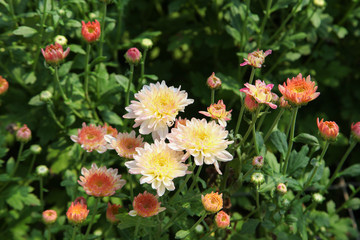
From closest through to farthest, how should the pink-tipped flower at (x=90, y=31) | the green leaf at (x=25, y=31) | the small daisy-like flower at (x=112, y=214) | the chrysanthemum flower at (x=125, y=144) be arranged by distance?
the chrysanthemum flower at (x=125, y=144), the small daisy-like flower at (x=112, y=214), the pink-tipped flower at (x=90, y=31), the green leaf at (x=25, y=31)

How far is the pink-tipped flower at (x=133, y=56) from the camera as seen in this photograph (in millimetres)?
1730

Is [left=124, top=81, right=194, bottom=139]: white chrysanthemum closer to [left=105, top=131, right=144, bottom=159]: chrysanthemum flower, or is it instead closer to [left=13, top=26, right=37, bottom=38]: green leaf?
[left=105, top=131, right=144, bottom=159]: chrysanthemum flower

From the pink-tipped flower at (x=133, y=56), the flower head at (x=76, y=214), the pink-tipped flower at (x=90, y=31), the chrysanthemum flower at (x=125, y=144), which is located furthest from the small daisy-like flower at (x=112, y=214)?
the pink-tipped flower at (x=90, y=31)

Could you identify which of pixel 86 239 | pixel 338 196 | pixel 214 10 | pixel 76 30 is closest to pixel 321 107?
pixel 338 196

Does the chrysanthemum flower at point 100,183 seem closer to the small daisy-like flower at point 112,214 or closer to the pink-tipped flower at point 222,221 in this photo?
the small daisy-like flower at point 112,214

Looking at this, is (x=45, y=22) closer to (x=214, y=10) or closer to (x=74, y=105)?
(x=74, y=105)

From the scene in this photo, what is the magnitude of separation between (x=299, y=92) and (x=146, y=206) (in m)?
0.63

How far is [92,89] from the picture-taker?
2.27m

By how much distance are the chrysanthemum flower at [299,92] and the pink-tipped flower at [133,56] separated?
1.90ft

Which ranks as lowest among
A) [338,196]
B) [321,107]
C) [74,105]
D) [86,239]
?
[338,196]

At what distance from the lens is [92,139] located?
1.68 m

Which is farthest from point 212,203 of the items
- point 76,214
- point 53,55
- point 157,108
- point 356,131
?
point 53,55

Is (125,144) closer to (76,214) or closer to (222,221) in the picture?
(76,214)

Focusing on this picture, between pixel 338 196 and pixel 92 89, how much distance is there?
1739mm
